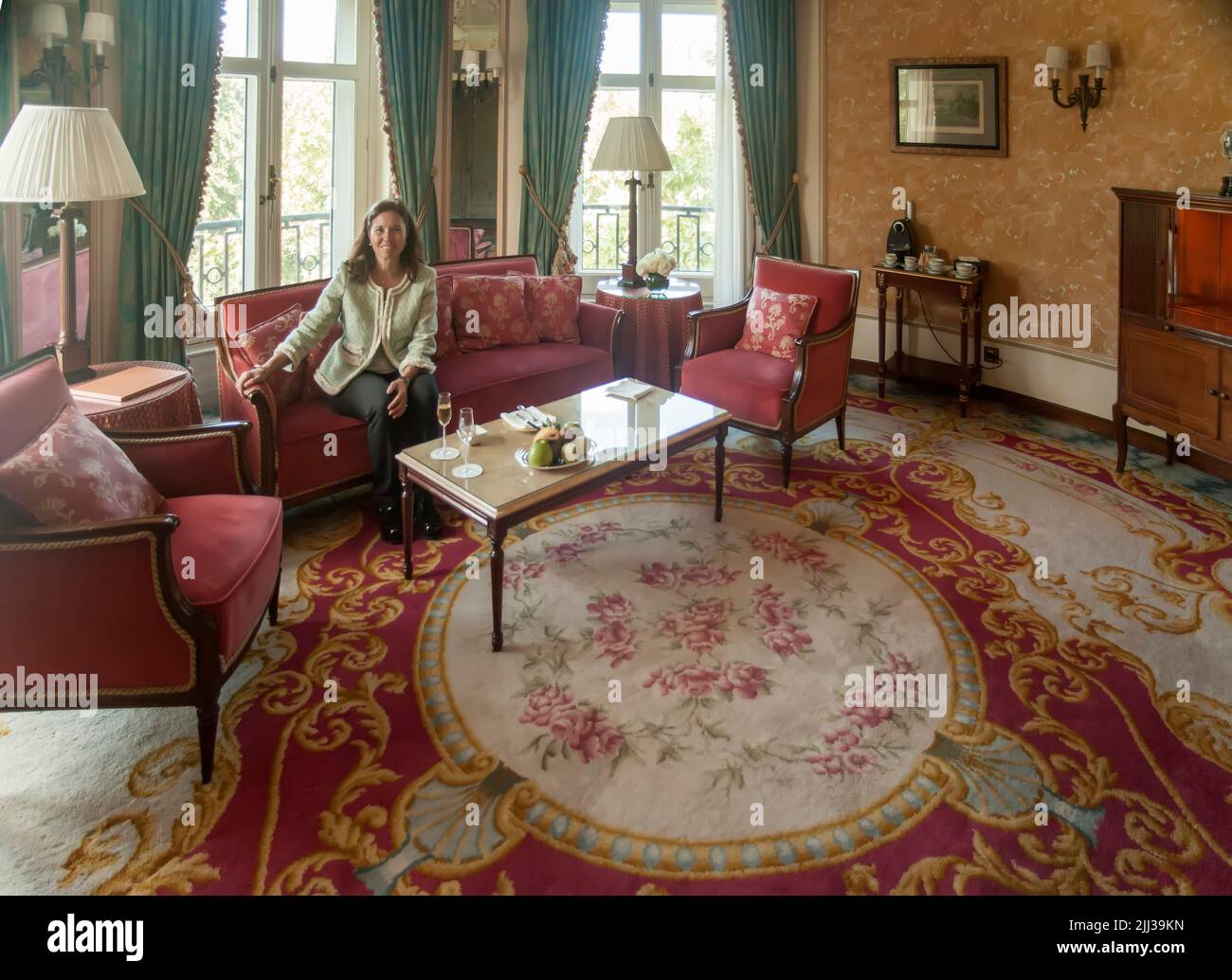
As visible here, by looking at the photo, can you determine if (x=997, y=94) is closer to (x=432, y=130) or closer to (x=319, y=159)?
(x=432, y=130)

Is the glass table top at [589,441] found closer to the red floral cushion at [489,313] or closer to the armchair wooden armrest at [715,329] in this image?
the red floral cushion at [489,313]

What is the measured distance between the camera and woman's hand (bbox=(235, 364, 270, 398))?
3.49m

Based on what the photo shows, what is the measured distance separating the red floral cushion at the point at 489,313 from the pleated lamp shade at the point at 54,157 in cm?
178

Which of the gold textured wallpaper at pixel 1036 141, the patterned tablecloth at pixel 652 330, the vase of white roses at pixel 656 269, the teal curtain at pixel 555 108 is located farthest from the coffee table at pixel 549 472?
the gold textured wallpaper at pixel 1036 141

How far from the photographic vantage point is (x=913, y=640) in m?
3.02

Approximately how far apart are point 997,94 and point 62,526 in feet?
17.4

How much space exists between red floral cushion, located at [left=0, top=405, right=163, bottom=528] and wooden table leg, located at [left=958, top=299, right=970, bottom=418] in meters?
4.42

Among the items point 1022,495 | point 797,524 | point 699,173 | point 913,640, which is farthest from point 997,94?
point 913,640

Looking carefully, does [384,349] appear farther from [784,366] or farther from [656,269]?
[656,269]

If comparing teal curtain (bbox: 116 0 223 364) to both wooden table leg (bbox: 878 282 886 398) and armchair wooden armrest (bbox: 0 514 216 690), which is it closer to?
armchair wooden armrest (bbox: 0 514 216 690)

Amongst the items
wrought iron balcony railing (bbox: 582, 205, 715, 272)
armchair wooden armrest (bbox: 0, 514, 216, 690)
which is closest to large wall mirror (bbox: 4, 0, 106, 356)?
armchair wooden armrest (bbox: 0, 514, 216, 690)

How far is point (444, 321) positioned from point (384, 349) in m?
0.72

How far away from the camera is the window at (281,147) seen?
5.10 metres

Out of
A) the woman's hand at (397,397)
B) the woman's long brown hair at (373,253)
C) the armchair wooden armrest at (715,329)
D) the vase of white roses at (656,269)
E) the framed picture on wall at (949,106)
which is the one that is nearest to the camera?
the woman's hand at (397,397)
